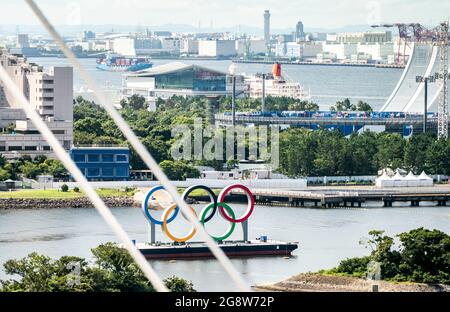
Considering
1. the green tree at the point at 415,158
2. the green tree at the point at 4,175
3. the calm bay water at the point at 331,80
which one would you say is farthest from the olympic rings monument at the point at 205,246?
the calm bay water at the point at 331,80

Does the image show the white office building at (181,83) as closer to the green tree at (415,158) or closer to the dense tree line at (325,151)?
the dense tree line at (325,151)

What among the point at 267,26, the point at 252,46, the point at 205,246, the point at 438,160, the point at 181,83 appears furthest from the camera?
the point at 267,26

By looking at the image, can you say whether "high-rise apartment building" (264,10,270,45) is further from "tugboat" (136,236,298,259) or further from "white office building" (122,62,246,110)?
"tugboat" (136,236,298,259)

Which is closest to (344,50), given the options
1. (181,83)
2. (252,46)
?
(252,46)

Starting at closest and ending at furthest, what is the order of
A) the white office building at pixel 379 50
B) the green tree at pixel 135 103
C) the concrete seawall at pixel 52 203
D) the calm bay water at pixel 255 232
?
the calm bay water at pixel 255 232 → the concrete seawall at pixel 52 203 → the green tree at pixel 135 103 → the white office building at pixel 379 50

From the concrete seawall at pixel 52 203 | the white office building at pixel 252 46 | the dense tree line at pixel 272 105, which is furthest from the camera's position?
the white office building at pixel 252 46

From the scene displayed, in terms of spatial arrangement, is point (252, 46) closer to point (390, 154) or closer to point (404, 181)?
point (390, 154)
